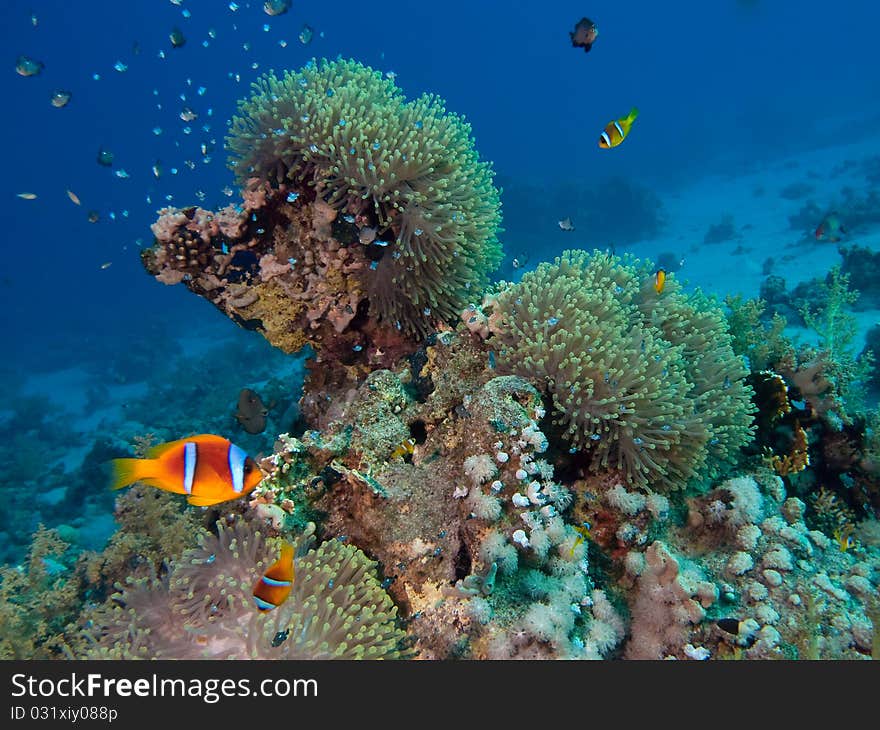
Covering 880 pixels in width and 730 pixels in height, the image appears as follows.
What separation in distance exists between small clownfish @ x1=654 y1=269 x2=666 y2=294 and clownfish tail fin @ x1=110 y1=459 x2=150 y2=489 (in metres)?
3.85

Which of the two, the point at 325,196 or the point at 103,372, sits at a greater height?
the point at 103,372

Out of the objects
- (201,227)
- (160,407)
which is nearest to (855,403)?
(201,227)

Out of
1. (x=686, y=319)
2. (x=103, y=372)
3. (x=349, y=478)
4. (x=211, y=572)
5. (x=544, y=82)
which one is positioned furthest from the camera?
(x=544, y=82)

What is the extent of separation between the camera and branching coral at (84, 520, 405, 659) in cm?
270

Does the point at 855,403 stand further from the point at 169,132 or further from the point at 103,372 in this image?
the point at 169,132

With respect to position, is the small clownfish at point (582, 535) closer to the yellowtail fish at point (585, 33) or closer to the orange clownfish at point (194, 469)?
the orange clownfish at point (194, 469)

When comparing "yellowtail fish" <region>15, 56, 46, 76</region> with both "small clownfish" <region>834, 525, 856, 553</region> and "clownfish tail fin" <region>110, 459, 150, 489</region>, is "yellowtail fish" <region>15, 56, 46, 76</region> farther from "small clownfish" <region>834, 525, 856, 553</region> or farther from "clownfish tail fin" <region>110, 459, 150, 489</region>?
"small clownfish" <region>834, 525, 856, 553</region>

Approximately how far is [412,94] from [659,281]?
289 ft

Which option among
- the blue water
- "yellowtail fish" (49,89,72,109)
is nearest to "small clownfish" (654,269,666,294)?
"yellowtail fish" (49,89,72,109)

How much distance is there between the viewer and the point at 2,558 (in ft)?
31.8

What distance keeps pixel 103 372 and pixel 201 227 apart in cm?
2423

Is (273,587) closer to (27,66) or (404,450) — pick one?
(404,450)

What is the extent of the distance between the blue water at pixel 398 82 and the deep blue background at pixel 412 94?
1.25 feet

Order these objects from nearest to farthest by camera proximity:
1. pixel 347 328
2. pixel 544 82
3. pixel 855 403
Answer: pixel 347 328
pixel 855 403
pixel 544 82
